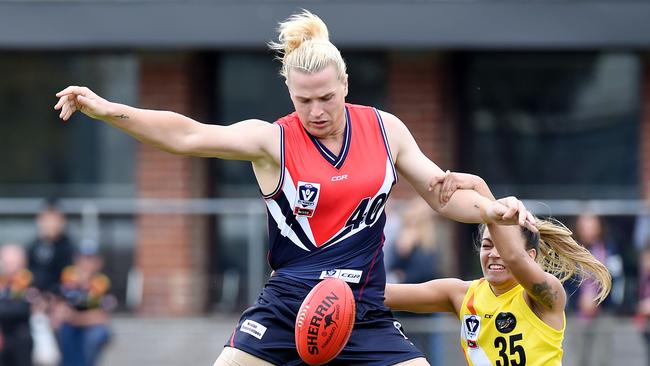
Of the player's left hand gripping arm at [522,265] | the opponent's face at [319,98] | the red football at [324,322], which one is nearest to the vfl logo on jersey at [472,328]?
the player's left hand gripping arm at [522,265]

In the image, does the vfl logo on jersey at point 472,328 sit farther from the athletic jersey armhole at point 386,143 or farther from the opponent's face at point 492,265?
the athletic jersey armhole at point 386,143

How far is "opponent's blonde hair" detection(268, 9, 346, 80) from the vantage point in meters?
5.54

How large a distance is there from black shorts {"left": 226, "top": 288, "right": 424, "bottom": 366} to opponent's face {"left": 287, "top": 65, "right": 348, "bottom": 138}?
74 cm

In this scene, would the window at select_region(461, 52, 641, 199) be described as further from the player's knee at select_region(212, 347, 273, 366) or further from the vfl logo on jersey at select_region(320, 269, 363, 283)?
the player's knee at select_region(212, 347, 273, 366)

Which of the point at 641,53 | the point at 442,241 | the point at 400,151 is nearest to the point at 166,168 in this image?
the point at 442,241

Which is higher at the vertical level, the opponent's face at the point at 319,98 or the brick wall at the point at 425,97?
the brick wall at the point at 425,97

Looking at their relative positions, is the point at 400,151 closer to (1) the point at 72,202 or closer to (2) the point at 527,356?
(2) the point at 527,356

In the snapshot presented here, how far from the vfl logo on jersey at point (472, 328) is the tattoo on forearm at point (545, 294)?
0.36m

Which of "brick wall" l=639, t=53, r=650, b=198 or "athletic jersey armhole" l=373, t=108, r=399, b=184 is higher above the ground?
"brick wall" l=639, t=53, r=650, b=198

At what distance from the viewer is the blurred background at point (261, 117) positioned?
1174 cm

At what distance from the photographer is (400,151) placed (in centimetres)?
581

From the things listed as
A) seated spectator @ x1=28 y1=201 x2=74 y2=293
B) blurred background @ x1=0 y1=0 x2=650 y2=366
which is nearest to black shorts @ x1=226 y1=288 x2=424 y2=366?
blurred background @ x1=0 y1=0 x2=650 y2=366

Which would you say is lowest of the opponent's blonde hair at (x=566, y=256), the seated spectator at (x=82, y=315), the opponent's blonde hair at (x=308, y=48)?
the seated spectator at (x=82, y=315)

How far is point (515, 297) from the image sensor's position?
20.2 ft
